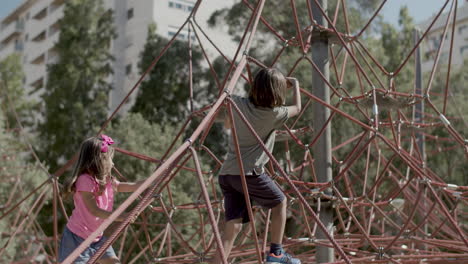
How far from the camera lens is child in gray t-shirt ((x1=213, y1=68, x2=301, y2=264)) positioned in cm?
268

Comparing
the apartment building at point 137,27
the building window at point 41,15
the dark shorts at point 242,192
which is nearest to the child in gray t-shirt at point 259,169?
the dark shorts at point 242,192

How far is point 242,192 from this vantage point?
275 centimetres

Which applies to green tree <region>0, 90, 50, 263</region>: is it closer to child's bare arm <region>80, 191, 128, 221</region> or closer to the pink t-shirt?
the pink t-shirt

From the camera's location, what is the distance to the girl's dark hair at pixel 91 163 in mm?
2627

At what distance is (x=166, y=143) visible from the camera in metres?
12.7

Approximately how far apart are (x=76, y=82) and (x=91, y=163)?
13588 mm

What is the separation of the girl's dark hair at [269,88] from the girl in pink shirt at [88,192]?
0.65 metres

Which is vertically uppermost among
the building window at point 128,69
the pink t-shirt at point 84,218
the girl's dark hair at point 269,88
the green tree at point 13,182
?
the building window at point 128,69

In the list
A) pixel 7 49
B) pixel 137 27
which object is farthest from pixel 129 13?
pixel 7 49

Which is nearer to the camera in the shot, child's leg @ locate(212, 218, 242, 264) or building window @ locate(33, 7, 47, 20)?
child's leg @ locate(212, 218, 242, 264)

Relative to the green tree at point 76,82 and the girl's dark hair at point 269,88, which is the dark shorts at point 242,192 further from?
the green tree at point 76,82

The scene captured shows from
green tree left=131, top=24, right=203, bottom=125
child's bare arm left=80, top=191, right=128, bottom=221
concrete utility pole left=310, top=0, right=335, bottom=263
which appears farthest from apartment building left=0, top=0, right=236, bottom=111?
child's bare arm left=80, top=191, right=128, bottom=221

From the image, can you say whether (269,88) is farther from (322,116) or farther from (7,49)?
(7,49)

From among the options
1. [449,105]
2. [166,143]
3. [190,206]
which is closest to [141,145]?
[166,143]
